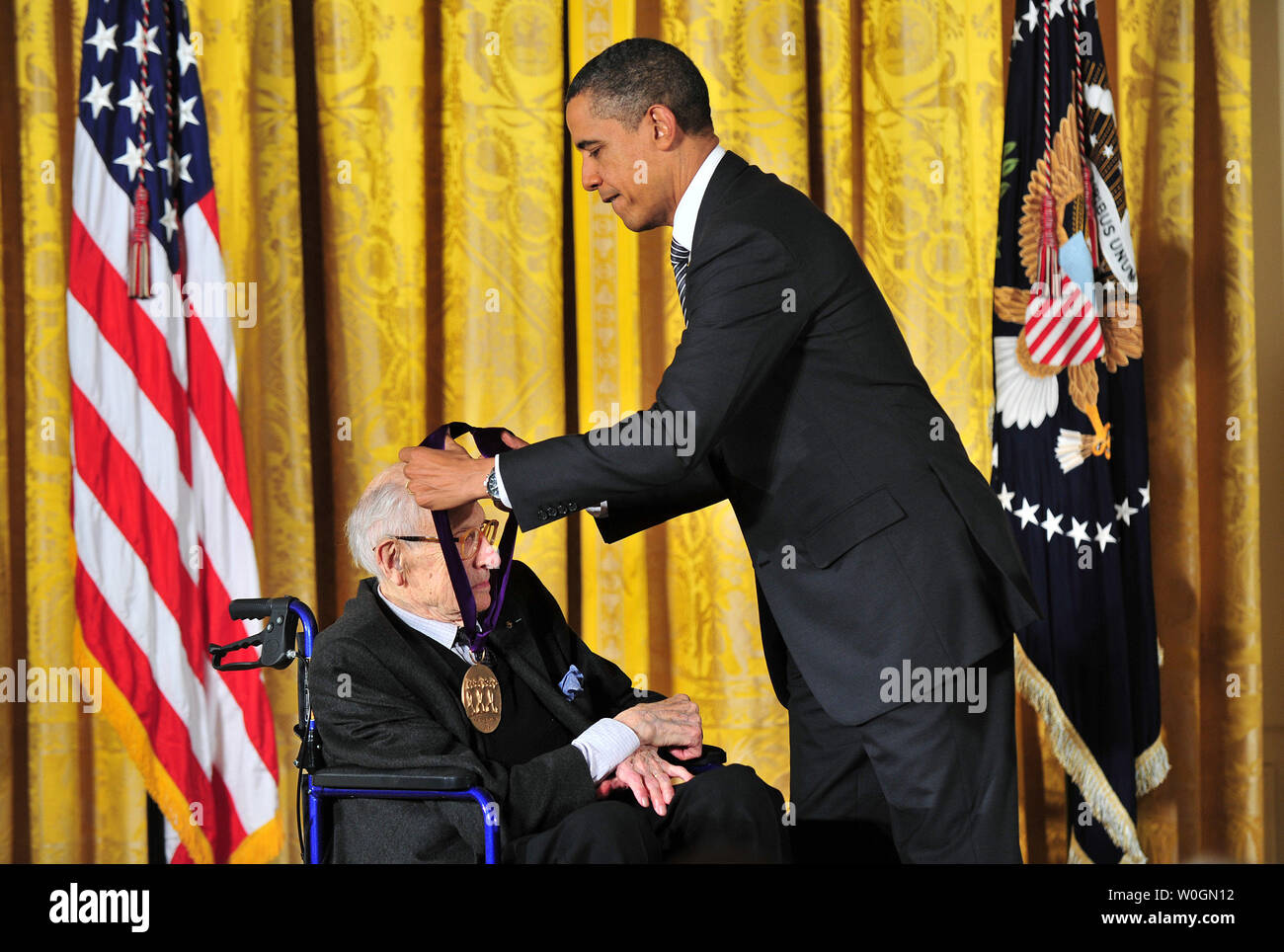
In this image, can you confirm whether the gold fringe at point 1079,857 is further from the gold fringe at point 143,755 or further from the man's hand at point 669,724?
the gold fringe at point 143,755

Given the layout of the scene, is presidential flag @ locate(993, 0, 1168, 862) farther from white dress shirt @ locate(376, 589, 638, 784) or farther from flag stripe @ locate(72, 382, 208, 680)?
flag stripe @ locate(72, 382, 208, 680)

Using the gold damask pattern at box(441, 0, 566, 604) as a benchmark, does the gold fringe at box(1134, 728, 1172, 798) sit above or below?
below

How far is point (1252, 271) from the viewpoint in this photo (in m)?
4.03

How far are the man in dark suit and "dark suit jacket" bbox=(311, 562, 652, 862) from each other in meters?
0.33

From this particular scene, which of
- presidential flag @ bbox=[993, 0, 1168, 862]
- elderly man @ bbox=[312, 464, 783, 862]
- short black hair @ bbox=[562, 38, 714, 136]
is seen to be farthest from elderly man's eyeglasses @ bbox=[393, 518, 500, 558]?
presidential flag @ bbox=[993, 0, 1168, 862]

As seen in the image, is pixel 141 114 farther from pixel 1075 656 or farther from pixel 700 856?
pixel 1075 656

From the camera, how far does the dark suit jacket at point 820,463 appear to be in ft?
6.93

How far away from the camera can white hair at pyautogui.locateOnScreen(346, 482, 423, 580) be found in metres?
2.40

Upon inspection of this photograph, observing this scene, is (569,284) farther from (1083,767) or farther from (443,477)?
(1083,767)

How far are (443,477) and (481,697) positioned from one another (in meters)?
0.48

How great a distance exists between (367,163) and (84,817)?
2169mm

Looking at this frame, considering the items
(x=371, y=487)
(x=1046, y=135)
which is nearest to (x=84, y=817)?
(x=371, y=487)

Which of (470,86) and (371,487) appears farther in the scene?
(470,86)

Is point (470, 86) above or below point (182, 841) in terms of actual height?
above
